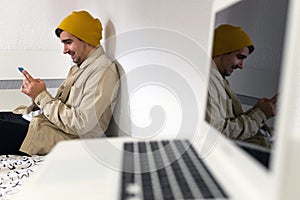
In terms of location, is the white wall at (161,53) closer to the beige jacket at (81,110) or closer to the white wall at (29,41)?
the beige jacket at (81,110)

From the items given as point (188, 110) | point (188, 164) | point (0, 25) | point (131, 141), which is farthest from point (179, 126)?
point (0, 25)

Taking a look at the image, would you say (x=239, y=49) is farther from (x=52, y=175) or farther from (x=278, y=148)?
(x=52, y=175)

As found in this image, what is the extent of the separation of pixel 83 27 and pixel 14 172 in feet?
2.25

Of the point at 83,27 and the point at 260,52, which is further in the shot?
the point at 83,27

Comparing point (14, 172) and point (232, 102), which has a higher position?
point (232, 102)

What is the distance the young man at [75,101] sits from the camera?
1281 mm

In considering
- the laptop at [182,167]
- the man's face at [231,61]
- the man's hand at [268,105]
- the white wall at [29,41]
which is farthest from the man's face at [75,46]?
the man's hand at [268,105]

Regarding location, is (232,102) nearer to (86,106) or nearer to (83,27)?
(86,106)

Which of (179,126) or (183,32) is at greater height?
(183,32)

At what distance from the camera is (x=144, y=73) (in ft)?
3.43

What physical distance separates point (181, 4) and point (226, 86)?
445 millimetres

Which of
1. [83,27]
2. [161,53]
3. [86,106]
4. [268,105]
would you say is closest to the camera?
[268,105]

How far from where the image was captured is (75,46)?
4.75ft

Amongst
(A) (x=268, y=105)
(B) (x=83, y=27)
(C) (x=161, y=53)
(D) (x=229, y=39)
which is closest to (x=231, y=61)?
(D) (x=229, y=39)
